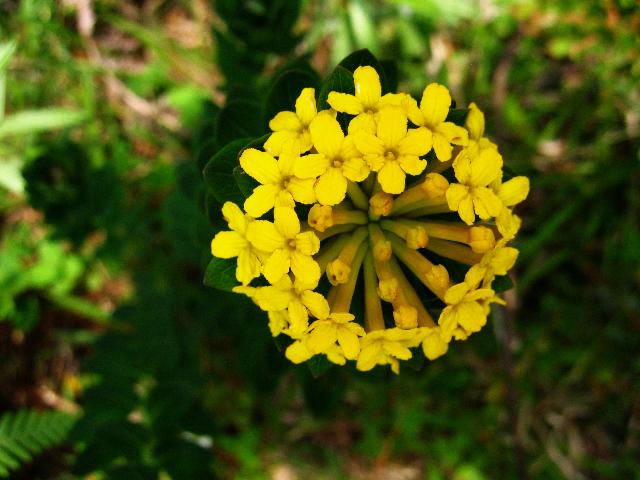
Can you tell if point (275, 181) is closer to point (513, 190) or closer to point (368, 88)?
point (368, 88)

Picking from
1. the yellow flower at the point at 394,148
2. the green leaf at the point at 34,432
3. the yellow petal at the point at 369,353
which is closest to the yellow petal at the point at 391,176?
the yellow flower at the point at 394,148

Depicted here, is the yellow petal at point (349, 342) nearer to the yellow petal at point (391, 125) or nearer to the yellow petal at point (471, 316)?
the yellow petal at point (471, 316)

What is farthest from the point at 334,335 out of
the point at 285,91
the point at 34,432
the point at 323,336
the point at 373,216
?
the point at 34,432

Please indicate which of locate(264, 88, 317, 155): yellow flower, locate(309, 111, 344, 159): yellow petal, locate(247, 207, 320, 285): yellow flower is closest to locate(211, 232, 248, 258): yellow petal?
locate(247, 207, 320, 285): yellow flower

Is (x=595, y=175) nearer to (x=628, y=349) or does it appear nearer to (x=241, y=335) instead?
(x=628, y=349)

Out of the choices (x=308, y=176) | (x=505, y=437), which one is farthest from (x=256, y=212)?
(x=505, y=437)

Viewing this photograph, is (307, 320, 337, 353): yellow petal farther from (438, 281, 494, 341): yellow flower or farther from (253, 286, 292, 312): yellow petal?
(438, 281, 494, 341): yellow flower
